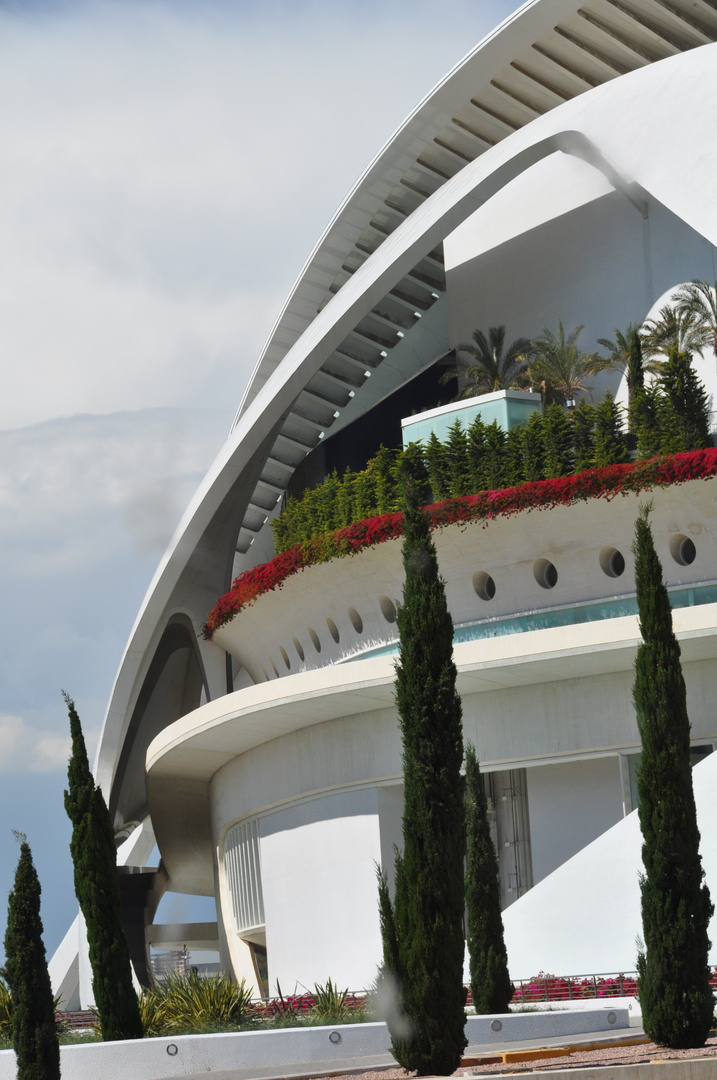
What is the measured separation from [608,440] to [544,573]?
2.58 meters

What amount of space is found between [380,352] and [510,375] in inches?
209

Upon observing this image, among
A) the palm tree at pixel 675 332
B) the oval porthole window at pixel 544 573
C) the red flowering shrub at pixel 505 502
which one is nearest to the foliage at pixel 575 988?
the oval porthole window at pixel 544 573

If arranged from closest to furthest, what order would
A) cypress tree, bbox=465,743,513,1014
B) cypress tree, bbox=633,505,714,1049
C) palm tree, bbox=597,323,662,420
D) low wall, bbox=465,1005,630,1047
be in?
cypress tree, bbox=633,505,714,1049
low wall, bbox=465,1005,630,1047
cypress tree, bbox=465,743,513,1014
palm tree, bbox=597,323,662,420

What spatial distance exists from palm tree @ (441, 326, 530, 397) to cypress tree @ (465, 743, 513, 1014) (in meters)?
11.9

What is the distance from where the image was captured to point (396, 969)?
474 inches

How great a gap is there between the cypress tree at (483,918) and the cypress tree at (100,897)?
178 inches

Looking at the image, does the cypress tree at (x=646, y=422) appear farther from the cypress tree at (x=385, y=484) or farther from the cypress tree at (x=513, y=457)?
the cypress tree at (x=385, y=484)

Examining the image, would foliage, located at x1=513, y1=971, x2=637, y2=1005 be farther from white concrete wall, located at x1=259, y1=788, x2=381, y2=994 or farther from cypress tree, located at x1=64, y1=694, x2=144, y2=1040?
cypress tree, located at x1=64, y1=694, x2=144, y2=1040

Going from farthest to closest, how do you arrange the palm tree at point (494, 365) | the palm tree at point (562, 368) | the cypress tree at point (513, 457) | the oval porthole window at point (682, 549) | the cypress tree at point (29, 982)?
the palm tree at point (494, 365)
the palm tree at point (562, 368)
the cypress tree at point (513, 457)
the oval porthole window at point (682, 549)
the cypress tree at point (29, 982)

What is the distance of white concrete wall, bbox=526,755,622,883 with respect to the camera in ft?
71.0

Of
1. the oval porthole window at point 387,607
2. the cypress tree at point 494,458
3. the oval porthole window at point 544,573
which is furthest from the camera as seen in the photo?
the oval porthole window at point 387,607

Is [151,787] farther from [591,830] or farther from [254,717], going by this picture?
[591,830]

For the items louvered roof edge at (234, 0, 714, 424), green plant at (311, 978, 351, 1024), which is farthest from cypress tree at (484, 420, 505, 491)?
green plant at (311, 978, 351, 1024)

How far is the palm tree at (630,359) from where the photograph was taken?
24.8m
